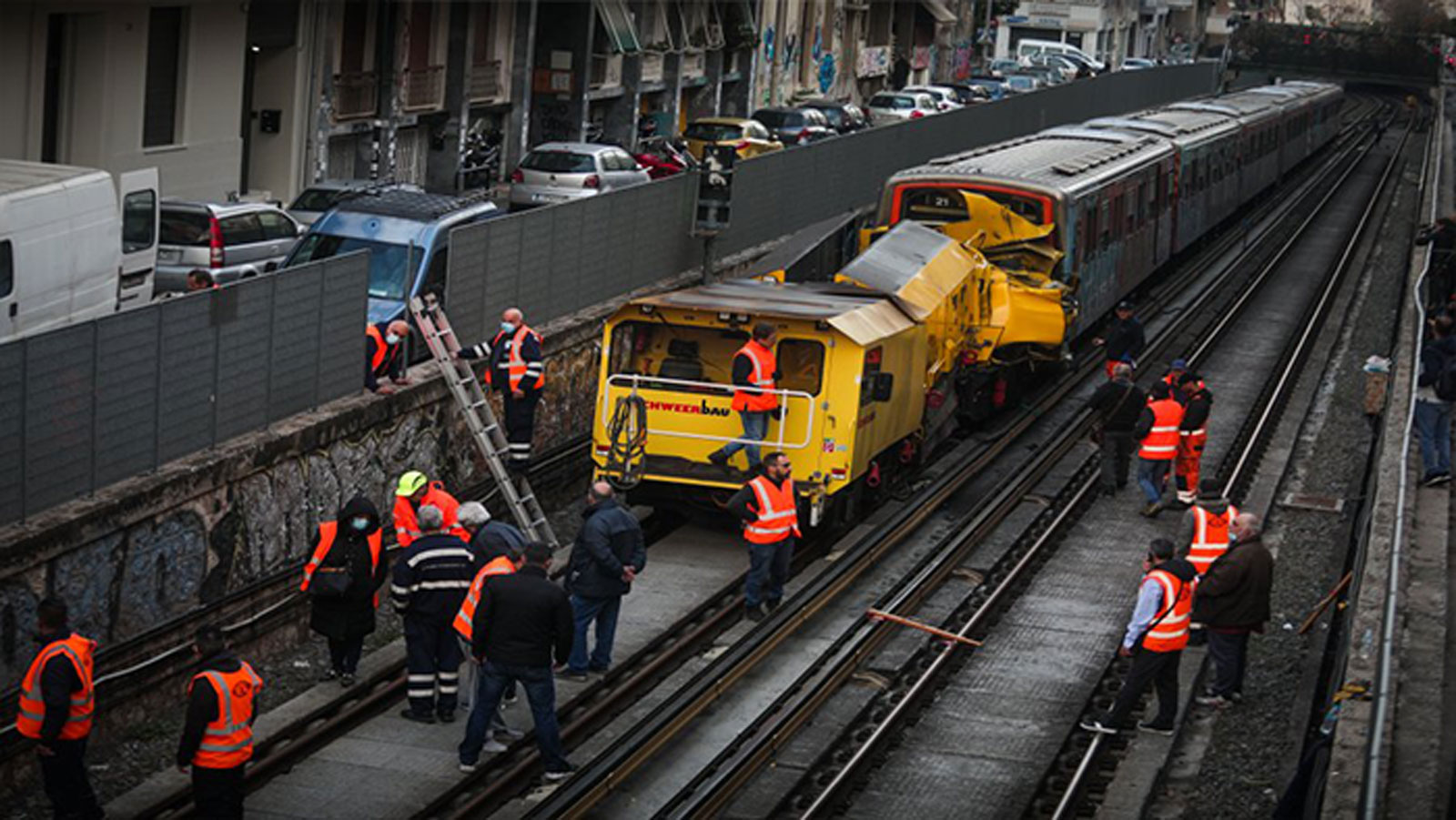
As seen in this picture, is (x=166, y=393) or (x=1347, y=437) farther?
(x=1347, y=437)

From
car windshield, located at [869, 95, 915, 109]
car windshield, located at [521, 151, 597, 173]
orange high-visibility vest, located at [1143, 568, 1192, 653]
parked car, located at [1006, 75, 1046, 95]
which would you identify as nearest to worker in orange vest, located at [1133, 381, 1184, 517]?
orange high-visibility vest, located at [1143, 568, 1192, 653]

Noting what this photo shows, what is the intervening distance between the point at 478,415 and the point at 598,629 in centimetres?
517

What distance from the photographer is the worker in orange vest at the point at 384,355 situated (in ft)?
66.6

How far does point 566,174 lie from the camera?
127 feet

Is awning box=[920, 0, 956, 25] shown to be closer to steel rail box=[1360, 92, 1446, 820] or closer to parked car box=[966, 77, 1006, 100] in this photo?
parked car box=[966, 77, 1006, 100]

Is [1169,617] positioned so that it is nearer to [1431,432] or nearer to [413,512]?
[413,512]

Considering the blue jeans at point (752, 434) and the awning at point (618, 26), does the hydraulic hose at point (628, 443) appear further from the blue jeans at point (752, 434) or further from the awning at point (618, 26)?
the awning at point (618, 26)

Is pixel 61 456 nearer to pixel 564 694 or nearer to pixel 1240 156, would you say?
pixel 564 694

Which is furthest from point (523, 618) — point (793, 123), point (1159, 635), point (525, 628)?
point (793, 123)

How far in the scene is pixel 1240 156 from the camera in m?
48.4

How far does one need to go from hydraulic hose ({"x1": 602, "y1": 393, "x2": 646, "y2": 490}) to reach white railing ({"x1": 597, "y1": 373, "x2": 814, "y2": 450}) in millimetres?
179

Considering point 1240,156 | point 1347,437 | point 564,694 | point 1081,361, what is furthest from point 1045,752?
point 1240,156

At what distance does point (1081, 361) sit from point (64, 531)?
1996cm

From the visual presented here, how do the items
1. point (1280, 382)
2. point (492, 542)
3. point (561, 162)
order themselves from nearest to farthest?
1. point (492, 542)
2. point (1280, 382)
3. point (561, 162)
